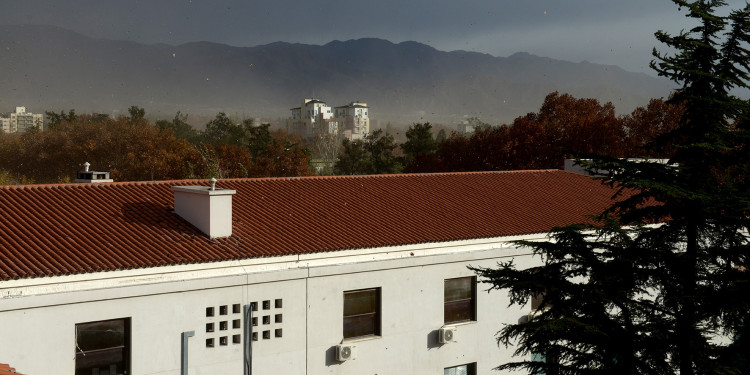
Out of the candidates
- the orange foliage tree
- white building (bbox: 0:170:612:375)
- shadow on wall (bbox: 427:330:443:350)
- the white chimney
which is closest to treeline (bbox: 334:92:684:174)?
the orange foliage tree

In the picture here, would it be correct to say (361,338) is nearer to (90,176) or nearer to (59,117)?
Answer: (90,176)

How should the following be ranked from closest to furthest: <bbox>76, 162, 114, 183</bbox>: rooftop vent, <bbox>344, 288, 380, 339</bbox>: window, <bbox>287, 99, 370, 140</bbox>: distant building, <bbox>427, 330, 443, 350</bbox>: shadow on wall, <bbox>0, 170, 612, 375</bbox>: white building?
<bbox>0, 170, 612, 375</bbox>: white building → <bbox>344, 288, 380, 339</bbox>: window → <bbox>427, 330, 443, 350</bbox>: shadow on wall → <bbox>76, 162, 114, 183</bbox>: rooftop vent → <bbox>287, 99, 370, 140</bbox>: distant building

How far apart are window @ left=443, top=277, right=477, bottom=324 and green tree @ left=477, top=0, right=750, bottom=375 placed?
7950 mm

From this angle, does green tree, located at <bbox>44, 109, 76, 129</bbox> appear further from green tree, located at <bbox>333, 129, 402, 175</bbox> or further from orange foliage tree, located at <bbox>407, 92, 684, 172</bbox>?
orange foliage tree, located at <bbox>407, 92, 684, 172</bbox>

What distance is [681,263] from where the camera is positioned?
41.0 feet

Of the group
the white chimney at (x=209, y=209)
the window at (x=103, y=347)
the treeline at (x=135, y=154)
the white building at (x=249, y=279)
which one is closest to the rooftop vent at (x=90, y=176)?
the white building at (x=249, y=279)

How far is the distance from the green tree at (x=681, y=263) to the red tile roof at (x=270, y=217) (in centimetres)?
768

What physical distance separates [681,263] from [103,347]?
1081cm

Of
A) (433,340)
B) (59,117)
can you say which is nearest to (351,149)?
(59,117)

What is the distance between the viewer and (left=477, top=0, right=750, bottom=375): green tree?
39.4ft

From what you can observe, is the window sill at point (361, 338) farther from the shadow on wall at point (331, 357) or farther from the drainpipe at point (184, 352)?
the drainpipe at point (184, 352)

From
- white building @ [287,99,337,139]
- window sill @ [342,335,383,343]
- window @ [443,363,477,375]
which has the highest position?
white building @ [287,99,337,139]

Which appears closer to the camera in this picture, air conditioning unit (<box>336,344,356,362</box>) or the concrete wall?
the concrete wall

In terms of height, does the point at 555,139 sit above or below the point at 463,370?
above
